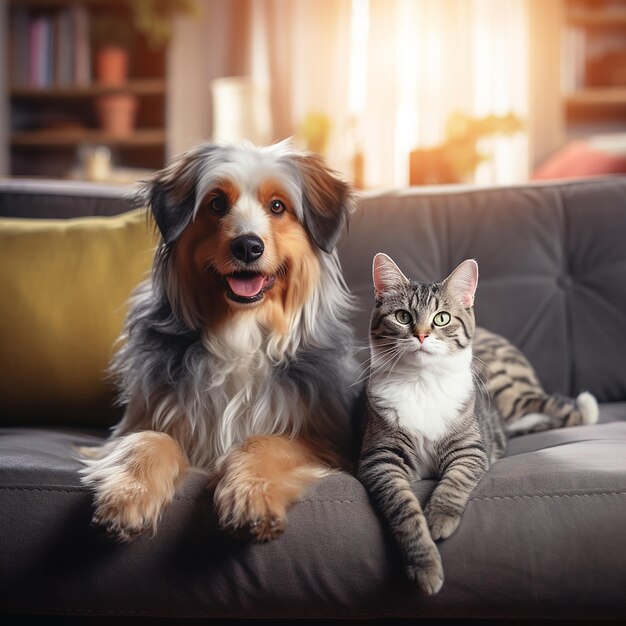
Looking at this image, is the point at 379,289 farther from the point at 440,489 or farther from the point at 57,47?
the point at 57,47

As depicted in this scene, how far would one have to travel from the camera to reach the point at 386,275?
1.56m

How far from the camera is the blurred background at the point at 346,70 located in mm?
5105

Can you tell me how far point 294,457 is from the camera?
5.28 feet

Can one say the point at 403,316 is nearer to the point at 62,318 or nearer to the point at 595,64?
the point at 62,318

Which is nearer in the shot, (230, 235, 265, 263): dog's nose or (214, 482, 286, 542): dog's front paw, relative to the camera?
(214, 482, 286, 542): dog's front paw

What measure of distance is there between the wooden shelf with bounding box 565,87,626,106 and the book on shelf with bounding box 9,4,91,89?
Result: 322cm

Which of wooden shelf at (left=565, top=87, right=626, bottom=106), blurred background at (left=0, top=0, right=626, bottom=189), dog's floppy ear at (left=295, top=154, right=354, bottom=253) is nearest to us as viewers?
dog's floppy ear at (left=295, top=154, right=354, bottom=253)

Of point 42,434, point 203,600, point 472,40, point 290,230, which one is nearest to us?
point 203,600

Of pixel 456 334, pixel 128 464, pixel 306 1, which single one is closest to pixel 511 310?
pixel 456 334

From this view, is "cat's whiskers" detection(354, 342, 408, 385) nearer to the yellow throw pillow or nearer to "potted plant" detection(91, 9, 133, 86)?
the yellow throw pillow

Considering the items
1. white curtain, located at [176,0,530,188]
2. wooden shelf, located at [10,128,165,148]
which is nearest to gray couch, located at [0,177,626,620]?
white curtain, located at [176,0,530,188]

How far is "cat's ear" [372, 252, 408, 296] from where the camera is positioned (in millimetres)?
1543

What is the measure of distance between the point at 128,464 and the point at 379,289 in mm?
603

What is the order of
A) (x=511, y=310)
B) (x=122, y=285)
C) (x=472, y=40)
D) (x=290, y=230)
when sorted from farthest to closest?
1. (x=472, y=40)
2. (x=511, y=310)
3. (x=122, y=285)
4. (x=290, y=230)
